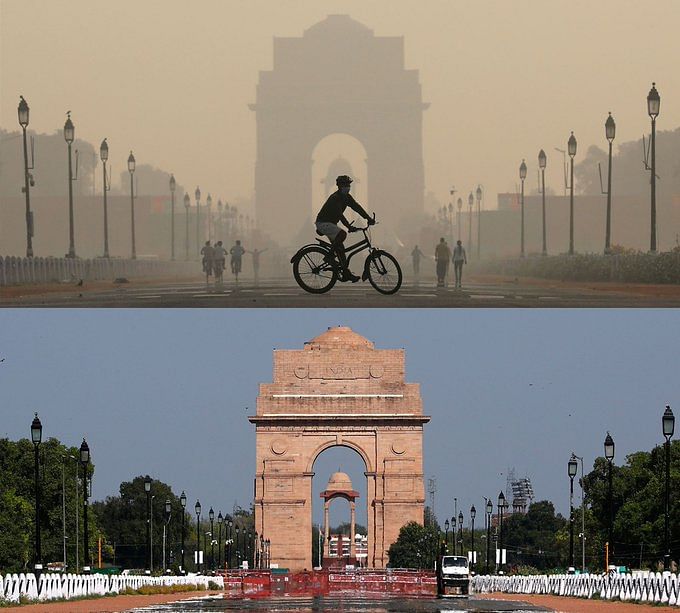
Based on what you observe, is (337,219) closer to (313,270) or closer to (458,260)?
(313,270)

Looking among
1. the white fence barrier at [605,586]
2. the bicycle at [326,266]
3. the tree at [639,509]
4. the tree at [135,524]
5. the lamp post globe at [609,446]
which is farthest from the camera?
the tree at [135,524]

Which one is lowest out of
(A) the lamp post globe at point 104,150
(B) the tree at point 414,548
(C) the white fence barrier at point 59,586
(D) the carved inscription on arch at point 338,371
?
(B) the tree at point 414,548

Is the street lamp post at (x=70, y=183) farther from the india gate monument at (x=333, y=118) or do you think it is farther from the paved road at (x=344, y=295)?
the india gate monument at (x=333, y=118)

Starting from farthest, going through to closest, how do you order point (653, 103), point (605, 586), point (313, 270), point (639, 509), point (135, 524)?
point (135, 524) → point (639, 509) → point (605, 586) → point (653, 103) → point (313, 270)

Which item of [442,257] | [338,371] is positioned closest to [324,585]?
[442,257]

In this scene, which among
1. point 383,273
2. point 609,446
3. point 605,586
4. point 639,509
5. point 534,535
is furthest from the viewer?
point 534,535

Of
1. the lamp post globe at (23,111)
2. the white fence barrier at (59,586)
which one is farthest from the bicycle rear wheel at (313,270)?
the white fence barrier at (59,586)

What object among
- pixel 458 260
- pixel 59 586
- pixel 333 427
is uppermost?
pixel 458 260
